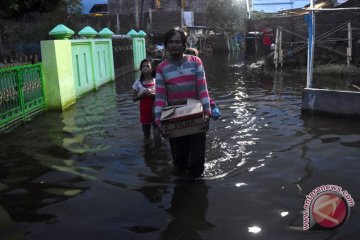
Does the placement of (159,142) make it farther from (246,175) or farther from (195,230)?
(195,230)

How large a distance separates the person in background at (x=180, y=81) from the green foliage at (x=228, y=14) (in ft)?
123

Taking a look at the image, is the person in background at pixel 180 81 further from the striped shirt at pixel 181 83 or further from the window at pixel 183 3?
the window at pixel 183 3

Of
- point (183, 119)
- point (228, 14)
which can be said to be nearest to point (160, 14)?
point (228, 14)

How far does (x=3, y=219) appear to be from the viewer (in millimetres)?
4316

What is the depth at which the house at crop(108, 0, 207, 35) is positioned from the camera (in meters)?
43.2

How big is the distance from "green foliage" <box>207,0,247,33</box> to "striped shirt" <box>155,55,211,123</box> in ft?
123

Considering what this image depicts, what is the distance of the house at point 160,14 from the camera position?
43.2m

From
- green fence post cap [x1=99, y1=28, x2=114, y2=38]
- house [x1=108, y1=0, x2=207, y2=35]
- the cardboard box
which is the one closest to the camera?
the cardboard box

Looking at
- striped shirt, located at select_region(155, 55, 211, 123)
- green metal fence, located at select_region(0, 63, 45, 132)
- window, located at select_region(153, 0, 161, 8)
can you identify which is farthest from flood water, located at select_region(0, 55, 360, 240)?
window, located at select_region(153, 0, 161, 8)

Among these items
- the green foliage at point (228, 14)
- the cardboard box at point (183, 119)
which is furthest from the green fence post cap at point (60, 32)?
the green foliage at point (228, 14)

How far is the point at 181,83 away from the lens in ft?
15.3

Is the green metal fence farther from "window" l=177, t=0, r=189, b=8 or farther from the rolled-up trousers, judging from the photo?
"window" l=177, t=0, r=189, b=8

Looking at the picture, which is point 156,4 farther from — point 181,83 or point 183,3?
point 181,83

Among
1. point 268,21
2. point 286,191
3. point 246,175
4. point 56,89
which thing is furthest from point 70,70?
point 268,21
